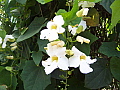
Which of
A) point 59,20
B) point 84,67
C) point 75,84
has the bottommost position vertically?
point 75,84

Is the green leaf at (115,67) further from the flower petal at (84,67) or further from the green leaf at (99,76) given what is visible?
the flower petal at (84,67)

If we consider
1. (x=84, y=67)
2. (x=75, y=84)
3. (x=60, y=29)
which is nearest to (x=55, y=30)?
(x=60, y=29)

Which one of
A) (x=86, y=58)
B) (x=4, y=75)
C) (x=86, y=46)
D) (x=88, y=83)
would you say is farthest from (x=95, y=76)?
(x=4, y=75)

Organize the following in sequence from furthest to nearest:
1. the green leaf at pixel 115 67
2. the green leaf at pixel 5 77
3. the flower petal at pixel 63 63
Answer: the green leaf at pixel 5 77 → the green leaf at pixel 115 67 → the flower petal at pixel 63 63

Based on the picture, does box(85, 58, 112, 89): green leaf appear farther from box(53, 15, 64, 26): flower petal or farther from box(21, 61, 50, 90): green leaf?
box(53, 15, 64, 26): flower petal

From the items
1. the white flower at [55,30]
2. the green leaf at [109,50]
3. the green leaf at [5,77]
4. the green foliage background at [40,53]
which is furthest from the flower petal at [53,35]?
the green leaf at [5,77]

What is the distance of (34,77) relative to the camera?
0.73 m

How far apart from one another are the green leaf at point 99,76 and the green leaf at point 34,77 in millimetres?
153

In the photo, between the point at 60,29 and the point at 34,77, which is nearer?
the point at 60,29

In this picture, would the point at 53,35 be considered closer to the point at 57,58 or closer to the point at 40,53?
the point at 57,58

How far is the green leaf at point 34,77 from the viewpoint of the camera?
69cm

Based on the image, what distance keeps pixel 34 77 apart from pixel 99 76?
25 centimetres

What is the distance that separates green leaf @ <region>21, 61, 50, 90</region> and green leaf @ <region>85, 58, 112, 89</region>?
15 cm

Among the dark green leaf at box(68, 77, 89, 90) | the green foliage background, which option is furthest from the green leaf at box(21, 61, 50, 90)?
the dark green leaf at box(68, 77, 89, 90)
